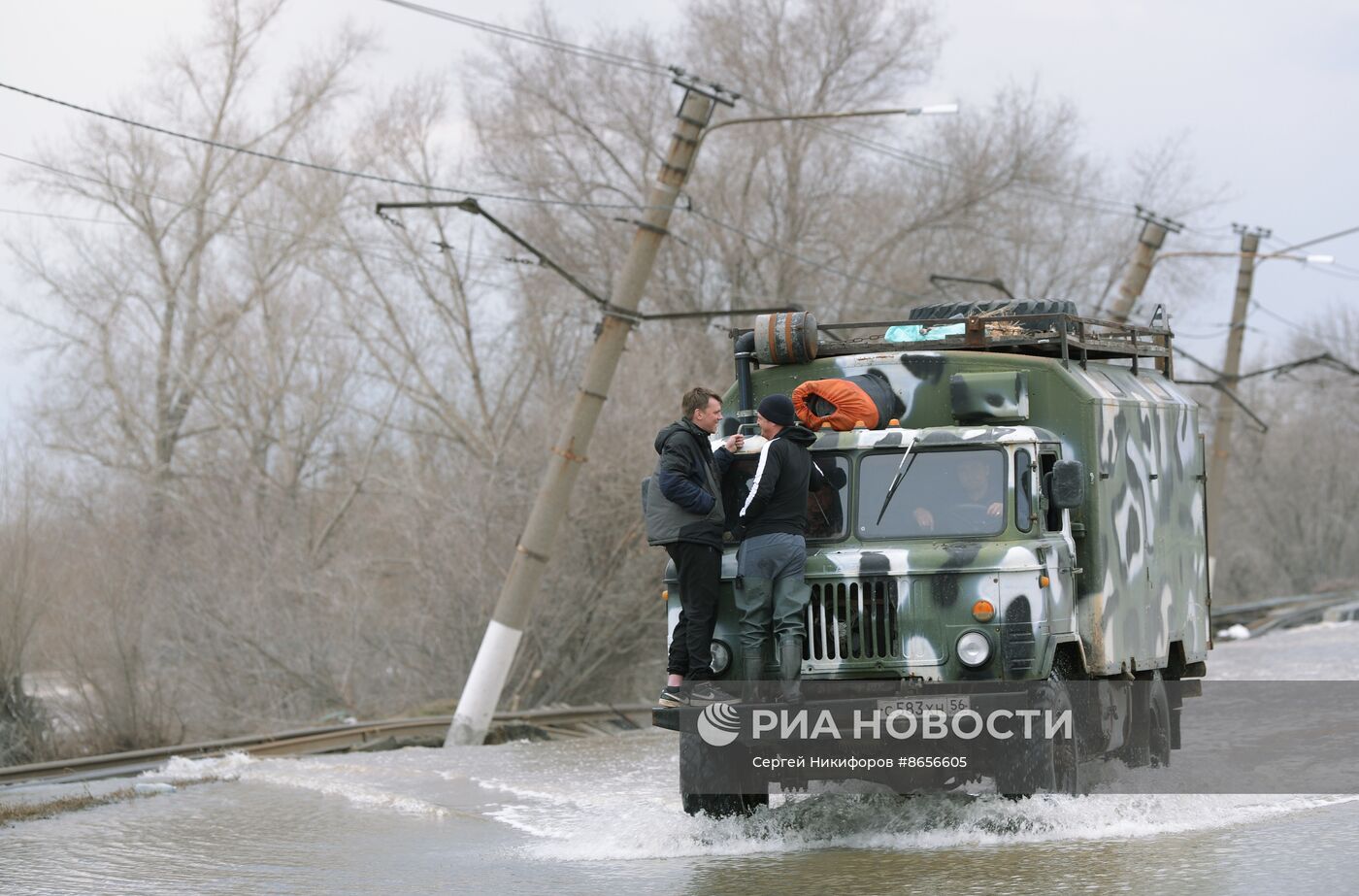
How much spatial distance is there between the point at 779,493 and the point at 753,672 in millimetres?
1054

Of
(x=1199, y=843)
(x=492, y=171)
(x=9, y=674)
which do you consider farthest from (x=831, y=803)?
(x=492, y=171)

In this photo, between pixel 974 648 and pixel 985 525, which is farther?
pixel 985 525

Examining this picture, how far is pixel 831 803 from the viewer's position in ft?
37.1

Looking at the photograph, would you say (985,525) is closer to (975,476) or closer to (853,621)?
(975,476)

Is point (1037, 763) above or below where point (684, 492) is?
below

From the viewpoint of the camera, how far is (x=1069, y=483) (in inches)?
398

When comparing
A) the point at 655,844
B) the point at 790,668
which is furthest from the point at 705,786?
the point at 790,668

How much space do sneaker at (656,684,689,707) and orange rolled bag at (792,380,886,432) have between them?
189 centimetres

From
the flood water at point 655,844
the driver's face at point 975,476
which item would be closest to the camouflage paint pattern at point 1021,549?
the driver's face at point 975,476

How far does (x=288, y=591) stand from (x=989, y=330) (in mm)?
19707

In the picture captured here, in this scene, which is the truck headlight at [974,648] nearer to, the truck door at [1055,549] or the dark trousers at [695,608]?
the truck door at [1055,549]

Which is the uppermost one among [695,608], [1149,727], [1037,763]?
[695,608]

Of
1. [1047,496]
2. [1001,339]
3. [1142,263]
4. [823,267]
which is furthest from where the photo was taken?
[823,267]

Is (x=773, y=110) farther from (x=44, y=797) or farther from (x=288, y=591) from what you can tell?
(x=44, y=797)
